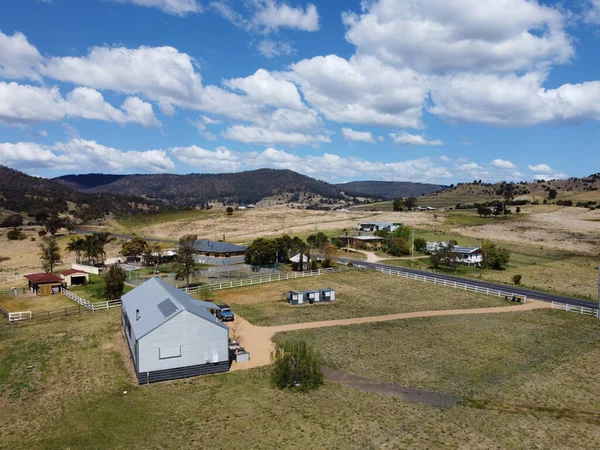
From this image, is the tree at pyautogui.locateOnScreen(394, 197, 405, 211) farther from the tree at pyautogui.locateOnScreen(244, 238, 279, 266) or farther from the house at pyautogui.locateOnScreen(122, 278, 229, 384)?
the house at pyautogui.locateOnScreen(122, 278, 229, 384)

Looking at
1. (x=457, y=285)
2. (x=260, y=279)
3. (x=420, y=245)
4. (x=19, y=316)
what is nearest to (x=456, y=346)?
(x=457, y=285)

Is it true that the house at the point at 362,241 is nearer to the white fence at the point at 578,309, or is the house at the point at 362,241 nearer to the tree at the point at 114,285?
the white fence at the point at 578,309

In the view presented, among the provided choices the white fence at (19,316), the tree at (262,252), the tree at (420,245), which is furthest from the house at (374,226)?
the white fence at (19,316)

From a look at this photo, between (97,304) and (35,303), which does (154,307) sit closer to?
(97,304)

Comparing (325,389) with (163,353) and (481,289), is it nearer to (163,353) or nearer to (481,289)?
(163,353)

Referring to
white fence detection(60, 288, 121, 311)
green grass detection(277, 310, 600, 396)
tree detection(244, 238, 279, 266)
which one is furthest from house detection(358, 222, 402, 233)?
white fence detection(60, 288, 121, 311)

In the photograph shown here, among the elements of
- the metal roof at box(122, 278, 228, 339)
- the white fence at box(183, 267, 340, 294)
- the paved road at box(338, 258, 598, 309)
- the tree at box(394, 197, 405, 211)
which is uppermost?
the tree at box(394, 197, 405, 211)

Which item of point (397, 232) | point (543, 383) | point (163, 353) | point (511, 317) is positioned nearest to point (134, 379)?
point (163, 353)
